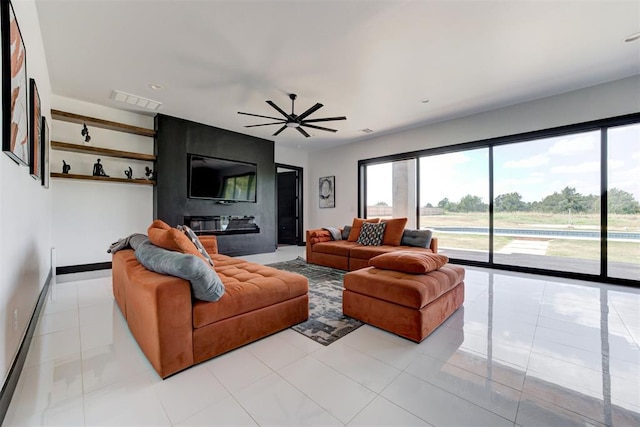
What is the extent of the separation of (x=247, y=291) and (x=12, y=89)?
6.16 ft

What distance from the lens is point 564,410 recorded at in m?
1.35

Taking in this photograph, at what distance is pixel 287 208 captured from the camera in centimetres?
819

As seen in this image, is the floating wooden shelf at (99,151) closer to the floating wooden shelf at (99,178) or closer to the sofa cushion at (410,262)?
the floating wooden shelf at (99,178)

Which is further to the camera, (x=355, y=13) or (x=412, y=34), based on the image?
(x=412, y=34)

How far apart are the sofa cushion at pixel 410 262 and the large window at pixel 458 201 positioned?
2.93 m

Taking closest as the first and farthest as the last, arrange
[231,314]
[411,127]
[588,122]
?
[231,314], [588,122], [411,127]

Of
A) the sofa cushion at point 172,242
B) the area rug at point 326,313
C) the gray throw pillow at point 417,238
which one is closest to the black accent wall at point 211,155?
the area rug at point 326,313

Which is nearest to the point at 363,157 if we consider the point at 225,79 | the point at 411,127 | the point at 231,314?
the point at 411,127

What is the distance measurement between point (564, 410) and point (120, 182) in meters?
5.86

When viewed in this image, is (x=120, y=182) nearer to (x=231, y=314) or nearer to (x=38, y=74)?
(x=38, y=74)

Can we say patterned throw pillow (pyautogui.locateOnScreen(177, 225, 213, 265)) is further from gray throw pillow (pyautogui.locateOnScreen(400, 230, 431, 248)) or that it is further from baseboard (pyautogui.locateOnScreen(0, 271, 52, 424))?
gray throw pillow (pyautogui.locateOnScreen(400, 230, 431, 248))

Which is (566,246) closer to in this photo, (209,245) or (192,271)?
(192,271)

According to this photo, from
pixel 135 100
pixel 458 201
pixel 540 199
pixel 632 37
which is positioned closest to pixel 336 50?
pixel 632 37

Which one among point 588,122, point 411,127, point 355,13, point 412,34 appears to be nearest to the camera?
point 355,13
